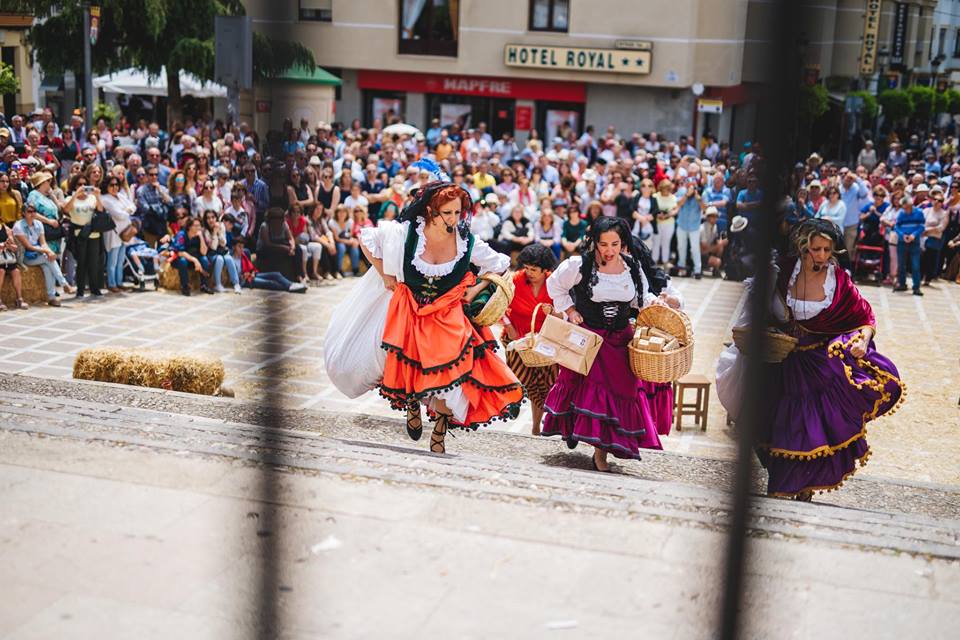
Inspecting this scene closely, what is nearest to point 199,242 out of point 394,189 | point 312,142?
point 394,189

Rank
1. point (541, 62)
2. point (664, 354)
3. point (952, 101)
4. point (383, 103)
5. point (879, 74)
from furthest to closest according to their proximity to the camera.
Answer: point (952, 101)
point (879, 74)
point (383, 103)
point (541, 62)
point (664, 354)

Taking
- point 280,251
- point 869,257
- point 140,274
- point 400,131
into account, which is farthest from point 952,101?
point 140,274

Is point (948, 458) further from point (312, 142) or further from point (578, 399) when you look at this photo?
point (312, 142)

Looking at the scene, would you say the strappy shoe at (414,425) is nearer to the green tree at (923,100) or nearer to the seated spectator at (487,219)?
the seated spectator at (487,219)

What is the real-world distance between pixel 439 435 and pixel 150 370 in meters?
2.54

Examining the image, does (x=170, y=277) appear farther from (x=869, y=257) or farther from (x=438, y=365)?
(x=869, y=257)

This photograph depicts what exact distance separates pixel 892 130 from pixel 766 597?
36.0 meters

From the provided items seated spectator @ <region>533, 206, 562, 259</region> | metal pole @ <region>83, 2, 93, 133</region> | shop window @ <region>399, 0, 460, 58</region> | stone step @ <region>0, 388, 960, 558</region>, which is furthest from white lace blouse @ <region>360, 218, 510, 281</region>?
shop window @ <region>399, 0, 460, 58</region>

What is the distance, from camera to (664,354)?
5.93 metres

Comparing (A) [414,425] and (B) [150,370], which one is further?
(B) [150,370]

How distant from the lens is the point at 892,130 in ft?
121

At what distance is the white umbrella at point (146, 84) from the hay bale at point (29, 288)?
11.3 metres

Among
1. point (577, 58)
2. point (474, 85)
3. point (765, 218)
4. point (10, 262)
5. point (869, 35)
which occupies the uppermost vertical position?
point (869, 35)

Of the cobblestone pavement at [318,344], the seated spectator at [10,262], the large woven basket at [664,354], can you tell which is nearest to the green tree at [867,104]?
the cobblestone pavement at [318,344]
